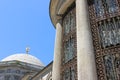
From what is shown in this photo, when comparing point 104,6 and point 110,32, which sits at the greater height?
point 104,6

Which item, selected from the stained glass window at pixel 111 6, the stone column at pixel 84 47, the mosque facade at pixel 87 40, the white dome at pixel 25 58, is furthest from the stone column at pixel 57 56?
the white dome at pixel 25 58

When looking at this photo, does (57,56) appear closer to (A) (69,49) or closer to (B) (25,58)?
(A) (69,49)

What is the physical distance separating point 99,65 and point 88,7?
3.38 m

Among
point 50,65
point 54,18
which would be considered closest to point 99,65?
point 54,18

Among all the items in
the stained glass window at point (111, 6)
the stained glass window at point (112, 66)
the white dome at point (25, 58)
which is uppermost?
the white dome at point (25, 58)

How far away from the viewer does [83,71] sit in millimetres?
9500

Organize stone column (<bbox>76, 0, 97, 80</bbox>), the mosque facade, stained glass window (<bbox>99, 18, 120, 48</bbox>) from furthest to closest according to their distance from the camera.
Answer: stained glass window (<bbox>99, 18, 120, 48</bbox>)
the mosque facade
stone column (<bbox>76, 0, 97, 80</bbox>)

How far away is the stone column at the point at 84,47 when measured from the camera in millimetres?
9422

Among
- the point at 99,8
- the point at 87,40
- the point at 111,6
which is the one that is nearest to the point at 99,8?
the point at 99,8

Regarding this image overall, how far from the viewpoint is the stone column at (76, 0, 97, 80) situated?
371 inches

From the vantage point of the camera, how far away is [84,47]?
1021cm

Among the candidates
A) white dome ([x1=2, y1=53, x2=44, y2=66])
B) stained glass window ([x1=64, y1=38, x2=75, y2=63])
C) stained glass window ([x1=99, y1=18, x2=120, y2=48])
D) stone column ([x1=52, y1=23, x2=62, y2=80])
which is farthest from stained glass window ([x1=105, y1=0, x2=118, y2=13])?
white dome ([x1=2, y1=53, x2=44, y2=66])

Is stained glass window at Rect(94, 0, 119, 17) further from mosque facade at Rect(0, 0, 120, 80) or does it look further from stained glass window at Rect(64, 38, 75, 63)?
stained glass window at Rect(64, 38, 75, 63)

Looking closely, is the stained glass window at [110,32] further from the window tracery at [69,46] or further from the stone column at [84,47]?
the window tracery at [69,46]
